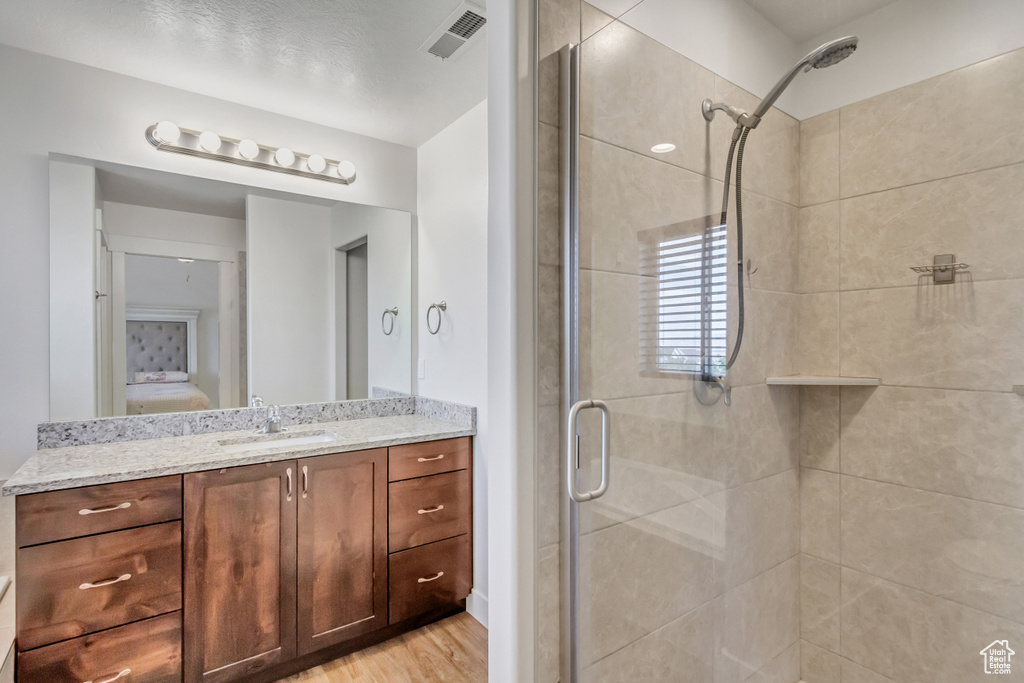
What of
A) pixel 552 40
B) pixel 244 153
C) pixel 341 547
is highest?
pixel 244 153

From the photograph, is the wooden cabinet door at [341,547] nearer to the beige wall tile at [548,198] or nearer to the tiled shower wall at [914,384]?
the beige wall tile at [548,198]

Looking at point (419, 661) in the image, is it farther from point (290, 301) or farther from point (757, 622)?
point (290, 301)

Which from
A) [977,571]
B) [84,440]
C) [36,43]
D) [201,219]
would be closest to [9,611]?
[84,440]

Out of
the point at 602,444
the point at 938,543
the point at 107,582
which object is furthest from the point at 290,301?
the point at 938,543

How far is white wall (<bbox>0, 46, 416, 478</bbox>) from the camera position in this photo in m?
1.90

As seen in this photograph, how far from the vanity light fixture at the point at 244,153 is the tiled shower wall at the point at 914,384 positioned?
2.43 m

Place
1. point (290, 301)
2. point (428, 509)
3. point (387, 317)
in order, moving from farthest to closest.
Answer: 1. point (387, 317)
2. point (290, 301)
3. point (428, 509)

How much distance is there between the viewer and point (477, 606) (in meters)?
2.42

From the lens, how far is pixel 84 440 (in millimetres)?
1996

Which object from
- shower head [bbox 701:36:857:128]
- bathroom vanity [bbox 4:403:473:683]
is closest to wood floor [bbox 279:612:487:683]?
bathroom vanity [bbox 4:403:473:683]

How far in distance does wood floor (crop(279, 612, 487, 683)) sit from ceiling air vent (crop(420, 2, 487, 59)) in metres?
2.52

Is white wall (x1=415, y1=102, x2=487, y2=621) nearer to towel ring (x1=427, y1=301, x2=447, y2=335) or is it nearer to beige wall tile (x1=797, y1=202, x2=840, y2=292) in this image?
towel ring (x1=427, y1=301, x2=447, y2=335)

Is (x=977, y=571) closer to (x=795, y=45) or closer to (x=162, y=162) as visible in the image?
(x=795, y=45)

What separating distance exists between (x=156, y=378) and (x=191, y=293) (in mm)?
427
